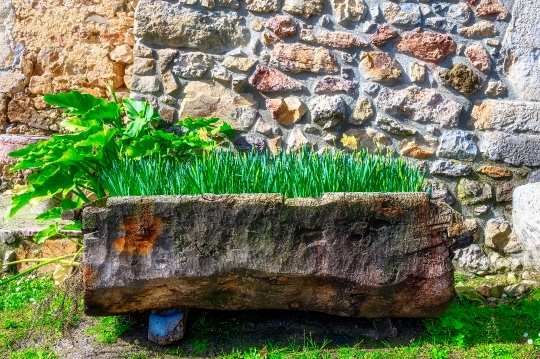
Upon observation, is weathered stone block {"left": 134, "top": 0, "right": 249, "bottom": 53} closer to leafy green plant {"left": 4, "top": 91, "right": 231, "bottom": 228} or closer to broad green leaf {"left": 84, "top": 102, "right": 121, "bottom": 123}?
leafy green plant {"left": 4, "top": 91, "right": 231, "bottom": 228}

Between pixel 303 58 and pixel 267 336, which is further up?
pixel 303 58

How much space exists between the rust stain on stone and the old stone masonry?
4.13 ft

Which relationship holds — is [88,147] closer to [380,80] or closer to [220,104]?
[220,104]

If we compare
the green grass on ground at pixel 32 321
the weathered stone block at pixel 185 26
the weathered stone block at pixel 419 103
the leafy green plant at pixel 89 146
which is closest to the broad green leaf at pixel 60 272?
the green grass on ground at pixel 32 321

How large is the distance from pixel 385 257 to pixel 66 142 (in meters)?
1.66

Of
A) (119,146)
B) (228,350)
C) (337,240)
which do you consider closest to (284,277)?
(337,240)

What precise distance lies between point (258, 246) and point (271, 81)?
1426mm

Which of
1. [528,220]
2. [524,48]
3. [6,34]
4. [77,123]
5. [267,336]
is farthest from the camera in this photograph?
[6,34]

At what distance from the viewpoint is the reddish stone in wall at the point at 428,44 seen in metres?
3.27

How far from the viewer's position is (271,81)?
331 cm

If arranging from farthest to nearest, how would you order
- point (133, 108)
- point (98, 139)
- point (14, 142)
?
point (14, 142), point (133, 108), point (98, 139)

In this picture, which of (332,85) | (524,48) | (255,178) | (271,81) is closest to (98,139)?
(255,178)

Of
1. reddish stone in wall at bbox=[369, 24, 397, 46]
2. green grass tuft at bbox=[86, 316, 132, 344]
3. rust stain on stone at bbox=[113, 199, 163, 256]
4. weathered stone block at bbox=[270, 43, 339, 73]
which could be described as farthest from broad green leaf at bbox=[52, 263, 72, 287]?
reddish stone in wall at bbox=[369, 24, 397, 46]

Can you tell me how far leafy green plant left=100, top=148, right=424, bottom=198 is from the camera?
2395 millimetres
